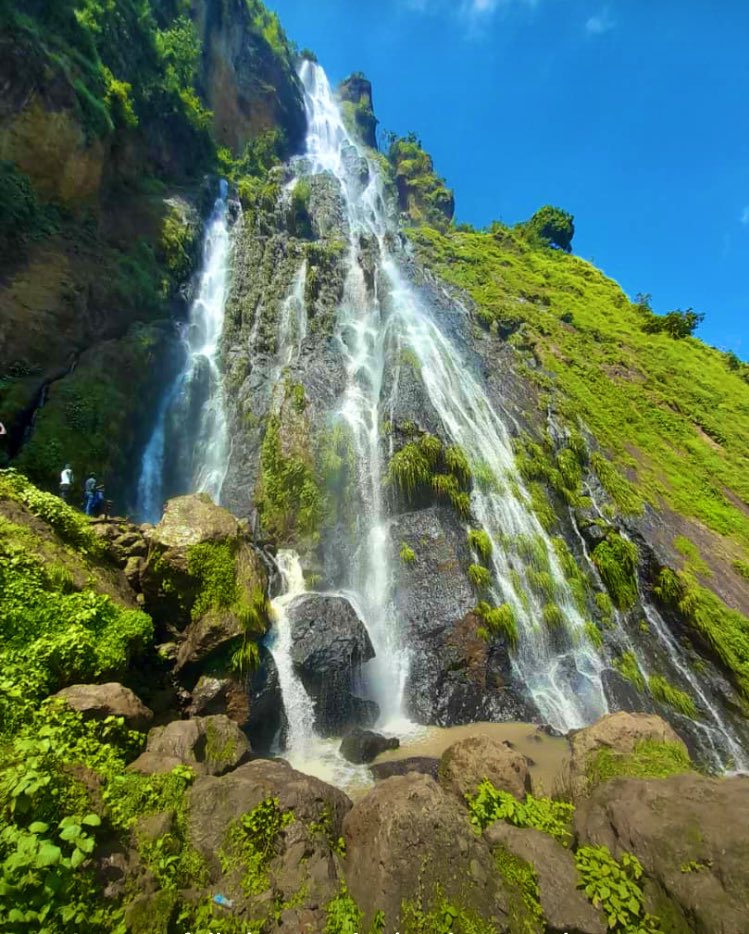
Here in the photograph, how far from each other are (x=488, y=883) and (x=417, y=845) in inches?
27.6

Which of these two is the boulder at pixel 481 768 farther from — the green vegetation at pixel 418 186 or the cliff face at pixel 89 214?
the green vegetation at pixel 418 186

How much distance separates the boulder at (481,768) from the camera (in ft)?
20.5

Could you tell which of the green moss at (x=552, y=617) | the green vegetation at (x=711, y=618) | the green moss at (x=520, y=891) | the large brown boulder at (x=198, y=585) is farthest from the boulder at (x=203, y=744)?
the green vegetation at (x=711, y=618)

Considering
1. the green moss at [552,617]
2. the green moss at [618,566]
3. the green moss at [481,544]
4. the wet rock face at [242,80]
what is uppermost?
the wet rock face at [242,80]

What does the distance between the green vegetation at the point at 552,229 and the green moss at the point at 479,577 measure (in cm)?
3609

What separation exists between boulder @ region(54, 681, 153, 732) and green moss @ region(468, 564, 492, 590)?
349 inches

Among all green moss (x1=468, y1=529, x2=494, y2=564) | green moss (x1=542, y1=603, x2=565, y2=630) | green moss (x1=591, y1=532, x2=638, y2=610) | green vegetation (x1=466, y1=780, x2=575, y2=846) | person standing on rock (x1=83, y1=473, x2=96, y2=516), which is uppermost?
person standing on rock (x1=83, y1=473, x2=96, y2=516)

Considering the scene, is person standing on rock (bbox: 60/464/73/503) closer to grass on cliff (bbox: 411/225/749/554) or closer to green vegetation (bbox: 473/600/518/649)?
green vegetation (bbox: 473/600/518/649)

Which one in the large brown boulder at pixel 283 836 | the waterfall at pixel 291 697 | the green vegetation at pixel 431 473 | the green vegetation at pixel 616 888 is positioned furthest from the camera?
the green vegetation at pixel 431 473

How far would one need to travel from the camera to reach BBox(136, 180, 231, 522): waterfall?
16422mm

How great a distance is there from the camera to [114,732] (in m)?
5.16

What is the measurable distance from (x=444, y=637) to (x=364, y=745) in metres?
3.52

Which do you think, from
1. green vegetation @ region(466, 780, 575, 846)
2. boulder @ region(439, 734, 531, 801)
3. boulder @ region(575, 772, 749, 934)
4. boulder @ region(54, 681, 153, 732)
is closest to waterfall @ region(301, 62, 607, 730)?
boulder @ region(439, 734, 531, 801)

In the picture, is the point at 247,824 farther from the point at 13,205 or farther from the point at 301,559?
the point at 13,205
